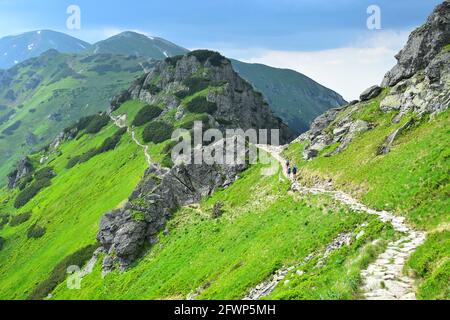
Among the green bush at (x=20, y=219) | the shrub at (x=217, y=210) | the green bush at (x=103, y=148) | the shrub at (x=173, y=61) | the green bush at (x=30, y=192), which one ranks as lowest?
the green bush at (x=20, y=219)

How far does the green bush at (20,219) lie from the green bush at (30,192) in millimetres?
14307

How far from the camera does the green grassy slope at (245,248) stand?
2433 cm

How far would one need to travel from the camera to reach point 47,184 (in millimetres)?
175125

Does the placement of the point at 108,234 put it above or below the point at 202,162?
below

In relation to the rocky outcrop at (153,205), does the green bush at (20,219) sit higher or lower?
lower

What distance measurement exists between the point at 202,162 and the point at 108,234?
70.4 ft

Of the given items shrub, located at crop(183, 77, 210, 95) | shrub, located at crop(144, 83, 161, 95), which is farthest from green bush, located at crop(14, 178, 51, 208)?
shrub, located at crop(183, 77, 210, 95)

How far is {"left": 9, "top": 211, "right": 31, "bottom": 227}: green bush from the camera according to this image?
154 meters

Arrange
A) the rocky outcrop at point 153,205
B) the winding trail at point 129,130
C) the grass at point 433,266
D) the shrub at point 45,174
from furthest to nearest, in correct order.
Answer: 1. the shrub at point 45,174
2. the winding trail at point 129,130
3. the rocky outcrop at point 153,205
4. the grass at point 433,266

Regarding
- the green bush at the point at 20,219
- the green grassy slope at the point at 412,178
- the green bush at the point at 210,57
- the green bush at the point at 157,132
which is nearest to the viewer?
the green grassy slope at the point at 412,178

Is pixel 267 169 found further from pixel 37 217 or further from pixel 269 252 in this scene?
pixel 37 217

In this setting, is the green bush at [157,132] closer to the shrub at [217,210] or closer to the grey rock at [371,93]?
the grey rock at [371,93]

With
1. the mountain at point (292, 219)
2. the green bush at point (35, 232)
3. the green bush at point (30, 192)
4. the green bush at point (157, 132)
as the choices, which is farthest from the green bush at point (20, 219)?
the green bush at point (157, 132)
